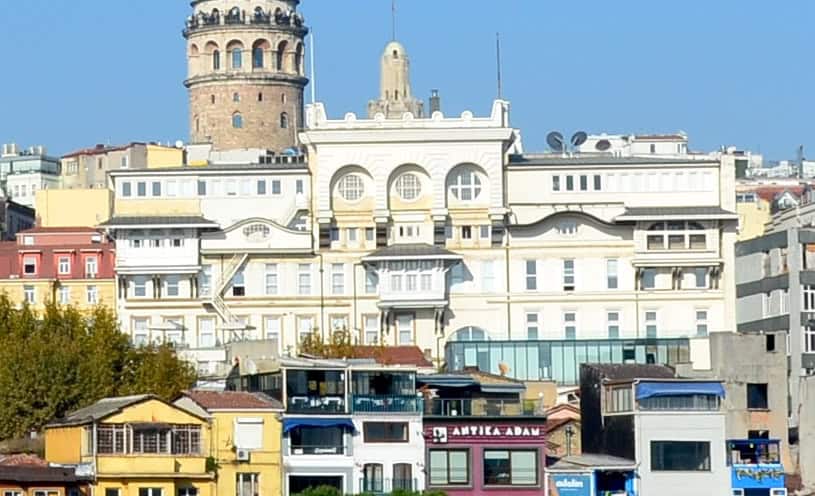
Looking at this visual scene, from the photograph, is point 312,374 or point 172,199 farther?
point 172,199

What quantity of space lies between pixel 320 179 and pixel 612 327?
14.1 m

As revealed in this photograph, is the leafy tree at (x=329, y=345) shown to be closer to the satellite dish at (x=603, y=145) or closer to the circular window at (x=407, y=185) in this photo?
the circular window at (x=407, y=185)

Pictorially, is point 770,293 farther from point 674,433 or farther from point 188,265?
point 674,433

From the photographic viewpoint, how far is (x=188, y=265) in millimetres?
136875

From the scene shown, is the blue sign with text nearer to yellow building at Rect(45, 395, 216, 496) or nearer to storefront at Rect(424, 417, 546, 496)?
storefront at Rect(424, 417, 546, 496)

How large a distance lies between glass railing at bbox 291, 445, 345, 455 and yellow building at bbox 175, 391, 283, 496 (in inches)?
27.2

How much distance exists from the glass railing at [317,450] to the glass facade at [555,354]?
3658 centimetres

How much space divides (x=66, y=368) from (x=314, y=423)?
17252 mm

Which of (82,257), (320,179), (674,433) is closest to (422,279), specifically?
(320,179)

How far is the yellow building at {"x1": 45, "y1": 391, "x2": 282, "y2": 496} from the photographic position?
85875 mm

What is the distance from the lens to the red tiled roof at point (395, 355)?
120812 millimetres

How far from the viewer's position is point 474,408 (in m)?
91.1

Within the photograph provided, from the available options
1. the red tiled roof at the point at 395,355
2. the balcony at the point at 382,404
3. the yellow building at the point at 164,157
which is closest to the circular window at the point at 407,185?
the red tiled roof at the point at 395,355

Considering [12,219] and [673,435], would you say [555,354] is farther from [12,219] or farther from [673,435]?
[12,219]
